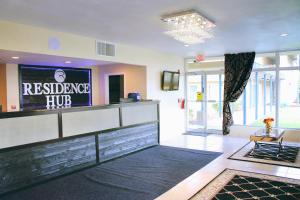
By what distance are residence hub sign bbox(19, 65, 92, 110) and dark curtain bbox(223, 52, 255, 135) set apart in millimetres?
4258

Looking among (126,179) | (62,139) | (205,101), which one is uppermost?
(205,101)

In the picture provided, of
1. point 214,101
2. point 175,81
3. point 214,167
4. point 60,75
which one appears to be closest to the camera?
point 214,167

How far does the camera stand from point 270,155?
5793mm

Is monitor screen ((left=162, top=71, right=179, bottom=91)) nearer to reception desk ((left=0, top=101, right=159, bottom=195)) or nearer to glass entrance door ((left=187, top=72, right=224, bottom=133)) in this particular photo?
glass entrance door ((left=187, top=72, right=224, bottom=133))

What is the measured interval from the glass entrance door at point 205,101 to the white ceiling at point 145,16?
10.3 ft

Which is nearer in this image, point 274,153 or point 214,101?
point 274,153

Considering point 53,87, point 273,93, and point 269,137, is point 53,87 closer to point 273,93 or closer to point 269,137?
point 269,137

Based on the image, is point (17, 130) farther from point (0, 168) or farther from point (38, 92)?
point (38, 92)

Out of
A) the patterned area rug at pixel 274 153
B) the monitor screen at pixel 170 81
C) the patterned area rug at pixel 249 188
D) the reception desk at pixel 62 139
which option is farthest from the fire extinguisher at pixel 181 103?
the patterned area rug at pixel 249 188

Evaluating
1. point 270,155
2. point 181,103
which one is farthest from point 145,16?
point 181,103

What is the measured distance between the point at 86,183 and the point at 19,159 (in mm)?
1106

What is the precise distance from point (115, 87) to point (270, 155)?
15.3 feet

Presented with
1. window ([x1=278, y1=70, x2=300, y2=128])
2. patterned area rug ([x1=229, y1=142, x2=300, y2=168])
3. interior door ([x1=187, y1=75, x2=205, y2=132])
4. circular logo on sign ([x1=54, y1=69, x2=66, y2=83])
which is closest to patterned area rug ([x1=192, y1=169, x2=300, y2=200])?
patterned area rug ([x1=229, y1=142, x2=300, y2=168])

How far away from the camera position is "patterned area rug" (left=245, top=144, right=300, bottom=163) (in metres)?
5.55
